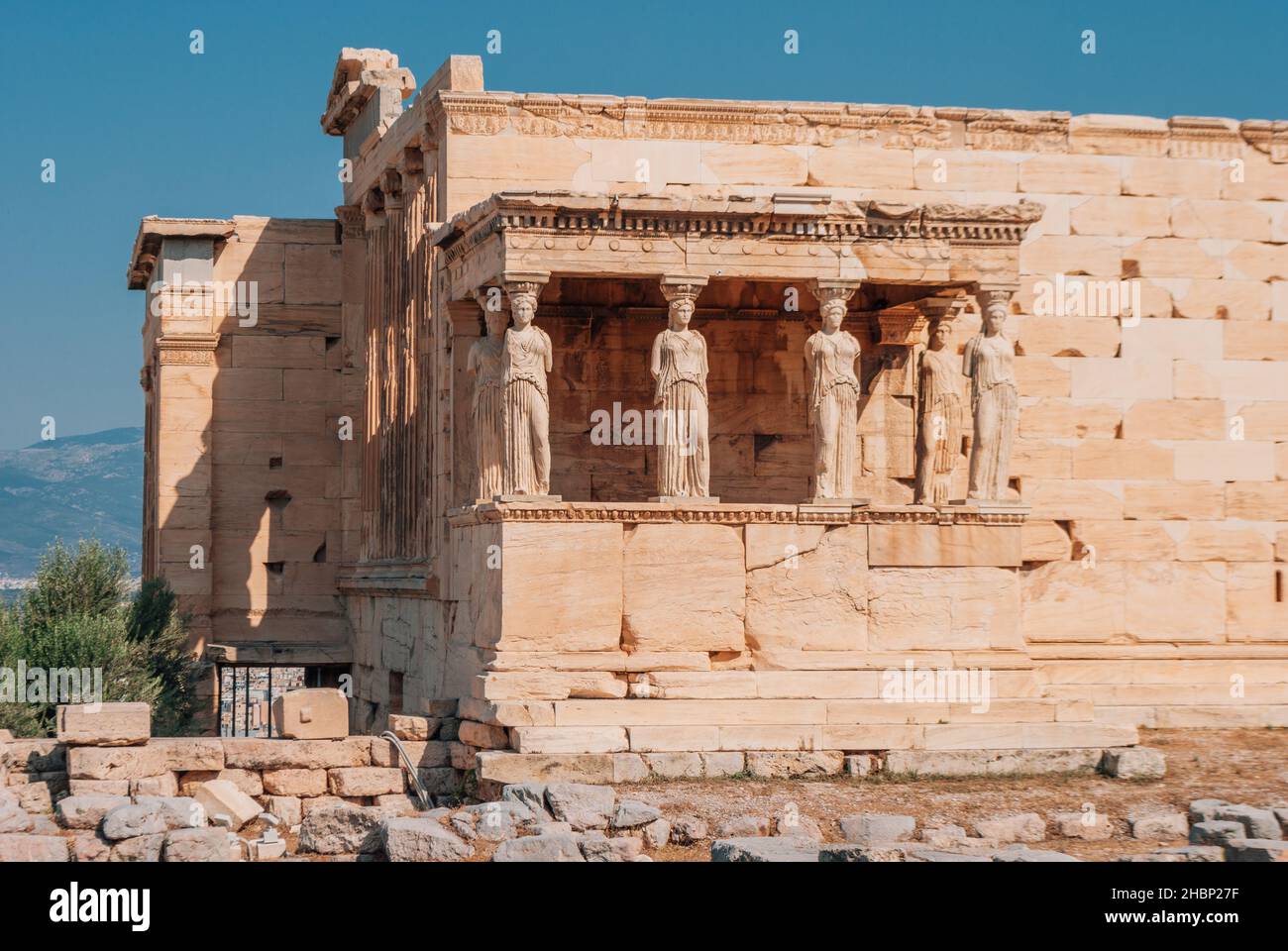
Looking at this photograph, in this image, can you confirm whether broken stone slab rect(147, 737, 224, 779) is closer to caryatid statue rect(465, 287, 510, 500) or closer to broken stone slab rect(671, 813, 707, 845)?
caryatid statue rect(465, 287, 510, 500)

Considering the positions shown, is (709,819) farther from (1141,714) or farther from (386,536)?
(386,536)

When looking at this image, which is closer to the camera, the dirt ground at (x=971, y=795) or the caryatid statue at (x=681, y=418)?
the dirt ground at (x=971, y=795)

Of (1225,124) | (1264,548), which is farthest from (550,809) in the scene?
(1225,124)

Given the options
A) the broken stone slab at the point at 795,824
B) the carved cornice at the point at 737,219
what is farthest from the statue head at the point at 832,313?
the broken stone slab at the point at 795,824

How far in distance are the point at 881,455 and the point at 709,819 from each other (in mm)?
5900

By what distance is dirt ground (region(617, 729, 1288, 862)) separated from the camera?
594 inches

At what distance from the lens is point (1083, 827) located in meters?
15.0

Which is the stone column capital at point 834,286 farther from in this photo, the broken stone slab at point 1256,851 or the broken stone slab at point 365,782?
the broken stone slab at point 1256,851

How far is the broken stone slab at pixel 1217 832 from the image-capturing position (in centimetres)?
1403

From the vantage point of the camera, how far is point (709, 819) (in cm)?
1505

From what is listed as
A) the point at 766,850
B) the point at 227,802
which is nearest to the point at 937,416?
the point at 766,850

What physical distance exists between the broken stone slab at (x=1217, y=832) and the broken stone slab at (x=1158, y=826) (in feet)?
1.83

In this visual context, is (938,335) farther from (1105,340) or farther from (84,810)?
(84,810)

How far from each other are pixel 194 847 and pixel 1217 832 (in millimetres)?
6741
